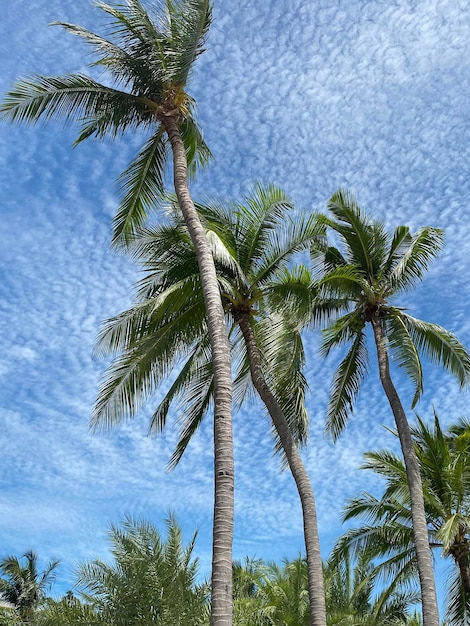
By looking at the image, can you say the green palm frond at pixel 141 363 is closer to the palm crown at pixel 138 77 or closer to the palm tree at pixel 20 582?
the palm crown at pixel 138 77

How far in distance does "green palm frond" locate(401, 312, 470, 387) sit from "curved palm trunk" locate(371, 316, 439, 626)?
936 millimetres

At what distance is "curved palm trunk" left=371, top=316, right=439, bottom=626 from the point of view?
555 inches

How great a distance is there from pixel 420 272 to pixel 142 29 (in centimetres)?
898

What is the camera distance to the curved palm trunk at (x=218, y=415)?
886cm

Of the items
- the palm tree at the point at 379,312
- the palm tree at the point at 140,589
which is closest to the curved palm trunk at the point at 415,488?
the palm tree at the point at 379,312

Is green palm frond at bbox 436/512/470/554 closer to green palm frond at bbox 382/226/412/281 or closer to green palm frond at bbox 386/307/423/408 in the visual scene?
green palm frond at bbox 386/307/423/408

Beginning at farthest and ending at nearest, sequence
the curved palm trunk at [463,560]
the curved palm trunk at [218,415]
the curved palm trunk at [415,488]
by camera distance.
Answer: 1. the curved palm trunk at [463,560]
2. the curved palm trunk at [415,488]
3. the curved palm trunk at [218,415]

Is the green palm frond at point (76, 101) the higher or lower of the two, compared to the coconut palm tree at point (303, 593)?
higher

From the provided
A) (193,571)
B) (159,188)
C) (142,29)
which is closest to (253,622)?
(193,571)

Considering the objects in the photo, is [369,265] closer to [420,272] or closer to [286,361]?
[420,272]

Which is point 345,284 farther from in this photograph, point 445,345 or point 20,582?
point 20,582

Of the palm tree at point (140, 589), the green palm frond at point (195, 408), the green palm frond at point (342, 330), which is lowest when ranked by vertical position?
the palm tree at point (140, 589)

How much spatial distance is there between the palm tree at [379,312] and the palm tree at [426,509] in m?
3.15

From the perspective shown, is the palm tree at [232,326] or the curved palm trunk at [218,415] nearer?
the curved palm trunk at [218,415]
